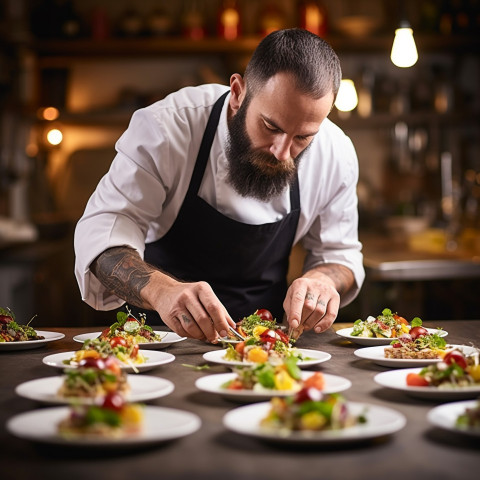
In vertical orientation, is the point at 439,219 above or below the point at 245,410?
above

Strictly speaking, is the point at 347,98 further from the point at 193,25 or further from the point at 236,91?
the point at 236,91

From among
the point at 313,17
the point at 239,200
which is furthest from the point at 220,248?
the point at 313,17

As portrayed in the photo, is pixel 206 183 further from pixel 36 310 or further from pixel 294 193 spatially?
pixel 36 310

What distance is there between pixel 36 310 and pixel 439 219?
3.18 meters

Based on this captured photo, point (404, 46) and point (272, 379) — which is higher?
point (404, 46)

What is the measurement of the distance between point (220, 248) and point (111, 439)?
145 cm

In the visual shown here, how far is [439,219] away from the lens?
6320 mm

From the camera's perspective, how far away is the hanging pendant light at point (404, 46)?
3631 millimetres

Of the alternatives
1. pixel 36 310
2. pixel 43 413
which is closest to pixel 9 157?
pixel 36 310

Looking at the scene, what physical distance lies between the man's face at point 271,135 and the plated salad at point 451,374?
855 mm

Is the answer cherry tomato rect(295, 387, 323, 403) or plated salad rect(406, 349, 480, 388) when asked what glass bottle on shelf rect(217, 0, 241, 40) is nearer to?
plated salad rect(406, 349, 480, 388)

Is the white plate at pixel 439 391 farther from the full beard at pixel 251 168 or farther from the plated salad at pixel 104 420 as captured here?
the full beard at pixel 251 168

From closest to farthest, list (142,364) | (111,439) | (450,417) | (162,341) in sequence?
(111,439), (450,417), (142,364), (162,341)

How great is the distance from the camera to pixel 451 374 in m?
1.46
